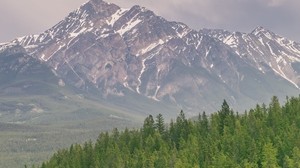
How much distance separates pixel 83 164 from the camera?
190m

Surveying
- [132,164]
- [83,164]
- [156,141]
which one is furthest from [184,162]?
[83,164]

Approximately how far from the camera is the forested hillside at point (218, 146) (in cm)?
13650

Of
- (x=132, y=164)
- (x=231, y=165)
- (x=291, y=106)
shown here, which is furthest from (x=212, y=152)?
(x=291, y=106)

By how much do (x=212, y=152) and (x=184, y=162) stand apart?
375 inches

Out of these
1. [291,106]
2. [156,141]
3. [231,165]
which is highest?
[291,106]

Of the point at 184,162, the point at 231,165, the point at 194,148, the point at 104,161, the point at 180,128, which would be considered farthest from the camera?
the point at 180,128

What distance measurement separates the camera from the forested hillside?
136m

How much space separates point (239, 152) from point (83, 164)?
65760mm

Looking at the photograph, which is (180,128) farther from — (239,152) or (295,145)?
(295,145)

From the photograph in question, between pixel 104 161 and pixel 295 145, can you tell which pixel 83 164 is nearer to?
pixel 104 161

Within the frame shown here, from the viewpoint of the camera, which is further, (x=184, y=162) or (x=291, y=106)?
(x=291, y=106)

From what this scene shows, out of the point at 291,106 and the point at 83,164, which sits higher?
the point at 291,106

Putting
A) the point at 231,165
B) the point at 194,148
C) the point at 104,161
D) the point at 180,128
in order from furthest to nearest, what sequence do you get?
the point at 180,128 < the point at 104,161 < the point at 194,148 < the point at 231,165

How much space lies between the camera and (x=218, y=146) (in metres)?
161
